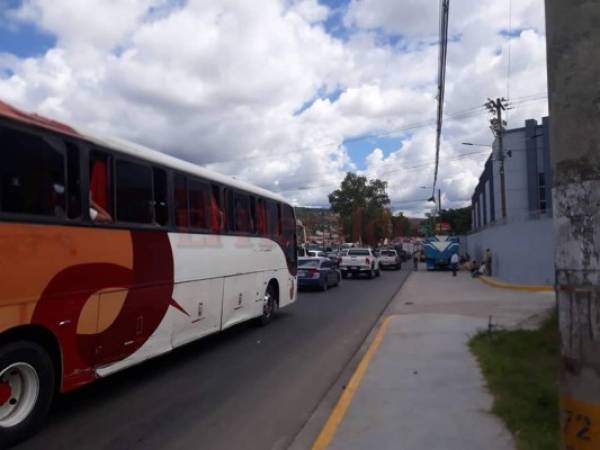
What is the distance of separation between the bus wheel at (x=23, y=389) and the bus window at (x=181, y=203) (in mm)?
3072

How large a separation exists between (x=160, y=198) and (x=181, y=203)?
0.62m

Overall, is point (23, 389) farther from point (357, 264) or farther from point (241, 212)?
point (357, 264)

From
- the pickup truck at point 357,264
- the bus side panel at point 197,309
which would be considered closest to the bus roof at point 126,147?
the bus side panel at point 197,309

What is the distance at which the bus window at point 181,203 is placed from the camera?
27.2 ft

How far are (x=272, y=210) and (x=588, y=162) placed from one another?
33.8 feet

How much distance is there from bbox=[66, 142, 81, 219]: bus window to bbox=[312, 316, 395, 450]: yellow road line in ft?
10.8

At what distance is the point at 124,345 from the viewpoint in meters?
6.84

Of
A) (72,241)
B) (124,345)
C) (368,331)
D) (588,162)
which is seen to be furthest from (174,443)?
(368,331)

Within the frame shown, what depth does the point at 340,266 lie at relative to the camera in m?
32.8

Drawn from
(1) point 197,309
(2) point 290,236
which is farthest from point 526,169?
(1) point 197,309

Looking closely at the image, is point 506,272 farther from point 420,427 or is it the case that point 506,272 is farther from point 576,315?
point 576,315

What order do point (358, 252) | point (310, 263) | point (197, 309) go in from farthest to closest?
point (358, 252)
point (310, 263)
point (197, 309)

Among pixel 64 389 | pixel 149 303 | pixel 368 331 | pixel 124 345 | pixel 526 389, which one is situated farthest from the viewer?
pixel 368 331

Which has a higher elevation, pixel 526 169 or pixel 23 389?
pixel 526 169
